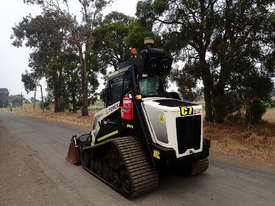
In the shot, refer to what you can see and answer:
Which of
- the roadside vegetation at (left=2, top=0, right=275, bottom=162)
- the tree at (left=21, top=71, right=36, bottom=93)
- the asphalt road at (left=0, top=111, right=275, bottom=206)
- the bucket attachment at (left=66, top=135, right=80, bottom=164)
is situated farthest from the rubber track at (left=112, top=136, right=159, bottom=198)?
the tree at (left=21, top=71, right=36, bottom=93)

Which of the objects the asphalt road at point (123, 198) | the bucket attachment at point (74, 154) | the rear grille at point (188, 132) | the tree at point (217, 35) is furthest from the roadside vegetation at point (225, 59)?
the bucket attachment at point (74, 154)

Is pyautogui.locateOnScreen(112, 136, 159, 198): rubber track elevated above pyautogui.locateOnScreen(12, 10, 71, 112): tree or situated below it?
below

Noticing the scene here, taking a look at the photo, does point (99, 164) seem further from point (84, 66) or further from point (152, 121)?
point (84, 66)

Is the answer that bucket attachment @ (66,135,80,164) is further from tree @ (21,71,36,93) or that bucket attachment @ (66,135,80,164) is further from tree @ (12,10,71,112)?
tree @ (21,71,36,93)

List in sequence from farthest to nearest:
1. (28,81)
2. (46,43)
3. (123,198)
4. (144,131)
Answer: (28,81)
(46,43)
(144,131)
(123,198)

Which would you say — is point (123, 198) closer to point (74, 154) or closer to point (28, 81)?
point (74, 154)

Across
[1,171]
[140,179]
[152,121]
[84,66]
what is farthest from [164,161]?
[84,66]

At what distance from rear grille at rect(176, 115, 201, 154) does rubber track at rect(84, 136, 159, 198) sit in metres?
0.74

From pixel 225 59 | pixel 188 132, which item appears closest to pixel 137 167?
pixel 188 132

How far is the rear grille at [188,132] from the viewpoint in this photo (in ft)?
12.1

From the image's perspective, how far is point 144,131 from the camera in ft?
12.9

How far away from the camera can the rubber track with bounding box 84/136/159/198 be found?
358 cm

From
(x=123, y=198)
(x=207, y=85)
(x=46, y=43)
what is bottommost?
(x=123, y=198)

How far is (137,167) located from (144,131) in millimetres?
715
